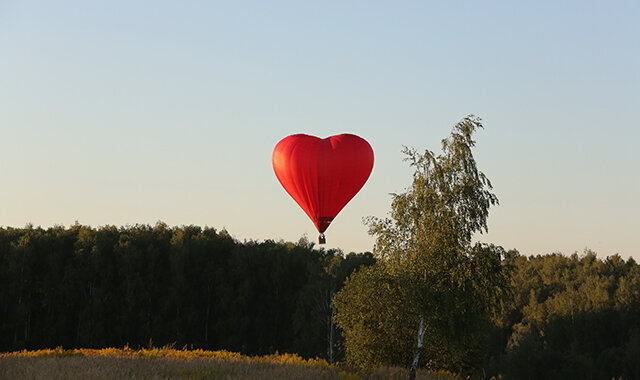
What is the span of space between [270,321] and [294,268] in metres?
5.45

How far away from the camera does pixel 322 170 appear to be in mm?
26062

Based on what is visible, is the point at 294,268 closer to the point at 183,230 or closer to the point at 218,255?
the point at 218,255

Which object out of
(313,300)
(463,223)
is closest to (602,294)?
(313,300)

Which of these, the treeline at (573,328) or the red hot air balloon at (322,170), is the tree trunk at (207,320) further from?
the red hot air balloon at (322,170)

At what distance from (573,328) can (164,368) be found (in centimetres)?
5299

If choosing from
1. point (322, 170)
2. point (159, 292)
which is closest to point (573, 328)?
point (159, 292)

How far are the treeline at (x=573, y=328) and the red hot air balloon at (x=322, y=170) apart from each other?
29830 millimetres

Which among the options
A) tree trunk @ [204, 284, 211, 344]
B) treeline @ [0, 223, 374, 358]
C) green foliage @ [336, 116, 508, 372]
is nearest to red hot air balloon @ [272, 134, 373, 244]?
green foliage @ [336, 116, 508, 372]

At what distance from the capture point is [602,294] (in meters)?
65.1

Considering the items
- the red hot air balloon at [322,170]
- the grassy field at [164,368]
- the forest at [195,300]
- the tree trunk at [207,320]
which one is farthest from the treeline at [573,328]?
the grassy field at [164,368]

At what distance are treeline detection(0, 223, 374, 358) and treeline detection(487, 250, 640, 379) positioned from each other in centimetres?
1682

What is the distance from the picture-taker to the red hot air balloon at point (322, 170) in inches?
Answer: 1029

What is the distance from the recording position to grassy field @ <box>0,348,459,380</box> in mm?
19859

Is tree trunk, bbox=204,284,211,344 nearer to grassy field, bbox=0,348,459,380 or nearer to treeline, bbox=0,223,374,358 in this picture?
treeline, bbox=0,223,374,358
